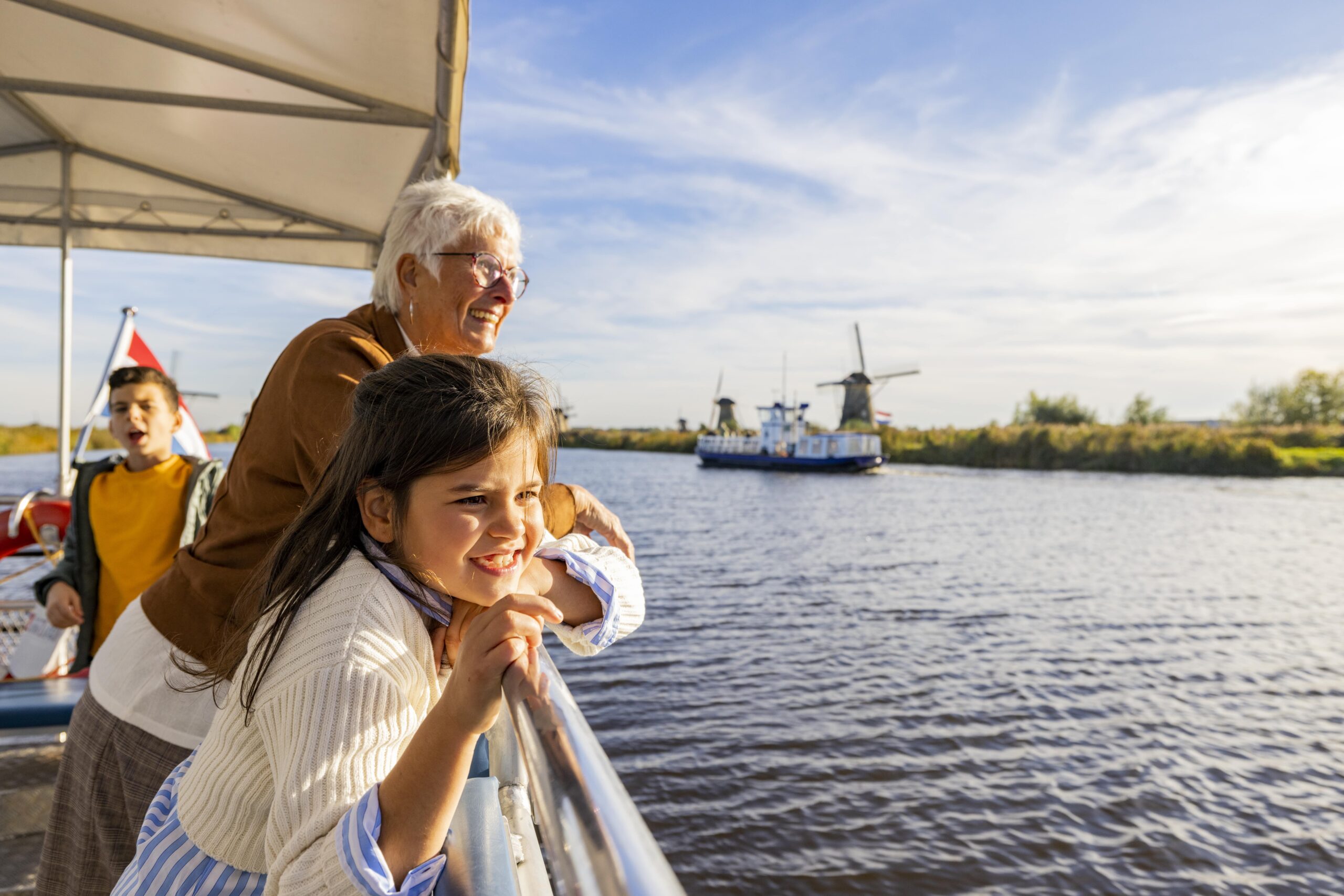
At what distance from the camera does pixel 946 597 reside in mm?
11359

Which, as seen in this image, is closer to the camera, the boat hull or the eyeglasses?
the eyeglasses

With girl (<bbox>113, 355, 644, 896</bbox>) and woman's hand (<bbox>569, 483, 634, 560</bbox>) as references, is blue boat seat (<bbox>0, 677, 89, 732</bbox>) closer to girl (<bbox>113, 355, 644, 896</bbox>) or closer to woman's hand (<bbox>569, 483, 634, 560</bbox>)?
girl (<bbox>113, 355, 644, 896</bbox>)

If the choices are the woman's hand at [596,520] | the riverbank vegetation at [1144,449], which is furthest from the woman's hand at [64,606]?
the riverbank vegetation at [1144,449]

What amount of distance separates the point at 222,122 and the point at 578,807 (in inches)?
123

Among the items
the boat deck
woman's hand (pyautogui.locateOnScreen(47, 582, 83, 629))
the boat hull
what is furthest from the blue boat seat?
the boat hull

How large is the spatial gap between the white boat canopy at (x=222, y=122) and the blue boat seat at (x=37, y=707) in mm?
1731

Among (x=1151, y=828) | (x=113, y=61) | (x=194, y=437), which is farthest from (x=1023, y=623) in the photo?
(x=113, y=61)

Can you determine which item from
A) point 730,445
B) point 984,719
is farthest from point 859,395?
point 984,719

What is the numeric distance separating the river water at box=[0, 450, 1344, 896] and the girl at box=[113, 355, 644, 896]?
4143 millimetres

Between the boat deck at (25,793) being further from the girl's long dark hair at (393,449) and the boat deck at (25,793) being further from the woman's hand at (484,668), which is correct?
the woman's hand at (484,668)

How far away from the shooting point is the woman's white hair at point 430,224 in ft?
4.43

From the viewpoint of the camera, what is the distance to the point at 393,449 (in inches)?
33.2

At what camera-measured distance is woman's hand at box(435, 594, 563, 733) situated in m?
0.63

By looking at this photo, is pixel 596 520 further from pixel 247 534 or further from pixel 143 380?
pixel 143 380
